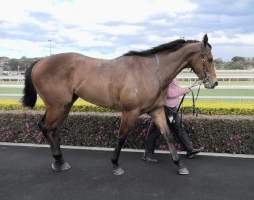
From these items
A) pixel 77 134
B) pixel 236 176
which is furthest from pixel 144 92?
pixel 77 134

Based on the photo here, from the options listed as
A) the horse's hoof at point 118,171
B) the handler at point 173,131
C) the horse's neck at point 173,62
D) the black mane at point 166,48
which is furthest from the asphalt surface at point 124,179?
the black mane at point 166,48

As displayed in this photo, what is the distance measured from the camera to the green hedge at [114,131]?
6.77 m

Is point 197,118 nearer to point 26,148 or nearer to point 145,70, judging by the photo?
point 145,70

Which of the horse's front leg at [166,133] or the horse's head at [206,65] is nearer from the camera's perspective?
the horse's head at [206,65]

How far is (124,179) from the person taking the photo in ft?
17.5

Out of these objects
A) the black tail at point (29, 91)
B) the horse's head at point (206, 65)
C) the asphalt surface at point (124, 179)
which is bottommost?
the asphalt surface at point (124, 179)

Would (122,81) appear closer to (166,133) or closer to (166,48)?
(166,48)

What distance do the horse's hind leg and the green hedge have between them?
1426mm

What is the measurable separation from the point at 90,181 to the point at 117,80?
1.54m

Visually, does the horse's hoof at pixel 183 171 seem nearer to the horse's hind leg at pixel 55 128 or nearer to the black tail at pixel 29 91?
the horse's hind leg at pixel 55 128

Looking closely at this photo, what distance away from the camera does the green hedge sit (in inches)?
267

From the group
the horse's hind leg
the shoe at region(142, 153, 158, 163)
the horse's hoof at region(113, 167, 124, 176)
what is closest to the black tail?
the horse's hind leg

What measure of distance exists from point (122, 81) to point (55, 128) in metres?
1.38

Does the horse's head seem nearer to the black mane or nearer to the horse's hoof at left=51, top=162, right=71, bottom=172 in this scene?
the black mane
